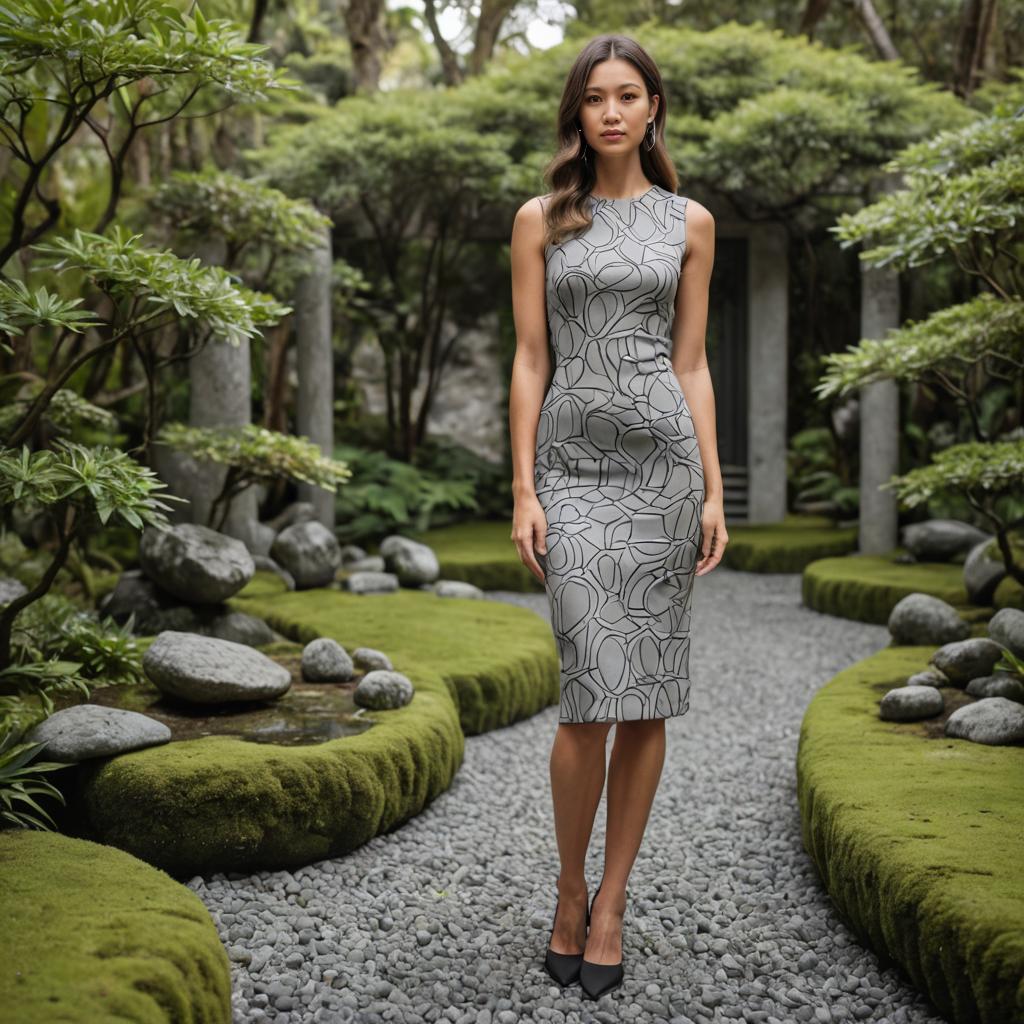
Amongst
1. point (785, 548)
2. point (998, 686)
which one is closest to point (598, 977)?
point (998, 686)

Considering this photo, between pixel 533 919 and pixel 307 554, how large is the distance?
4.72 metres

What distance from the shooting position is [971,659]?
4398 mm

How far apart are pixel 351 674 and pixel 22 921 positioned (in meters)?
2.53

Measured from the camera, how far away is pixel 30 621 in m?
4.76

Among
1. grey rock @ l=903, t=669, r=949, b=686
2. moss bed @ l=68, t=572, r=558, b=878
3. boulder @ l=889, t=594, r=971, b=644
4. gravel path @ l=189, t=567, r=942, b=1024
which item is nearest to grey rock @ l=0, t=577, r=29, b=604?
moss bed @ l=68, t=572, r=558, b=878

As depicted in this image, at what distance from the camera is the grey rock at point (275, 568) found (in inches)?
298

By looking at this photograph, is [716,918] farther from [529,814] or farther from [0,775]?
[0,775]

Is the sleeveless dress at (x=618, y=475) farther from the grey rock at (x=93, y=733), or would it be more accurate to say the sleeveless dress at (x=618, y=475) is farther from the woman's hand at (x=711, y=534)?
the grey rock at (x=93, y=733)

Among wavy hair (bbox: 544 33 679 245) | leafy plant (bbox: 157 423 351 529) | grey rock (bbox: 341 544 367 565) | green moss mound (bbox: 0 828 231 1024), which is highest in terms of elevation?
wavy hair (bbox: 544 33 679 245)

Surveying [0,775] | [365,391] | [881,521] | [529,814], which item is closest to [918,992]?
[529,814]

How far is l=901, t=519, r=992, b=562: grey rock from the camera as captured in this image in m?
8.80

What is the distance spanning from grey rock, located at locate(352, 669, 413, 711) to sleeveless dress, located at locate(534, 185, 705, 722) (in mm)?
1746

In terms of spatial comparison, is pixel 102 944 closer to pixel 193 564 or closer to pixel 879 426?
pixel 193 564

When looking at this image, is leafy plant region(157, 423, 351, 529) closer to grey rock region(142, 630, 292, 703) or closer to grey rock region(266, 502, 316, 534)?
grey rock region(142, 630, 292, 703)
